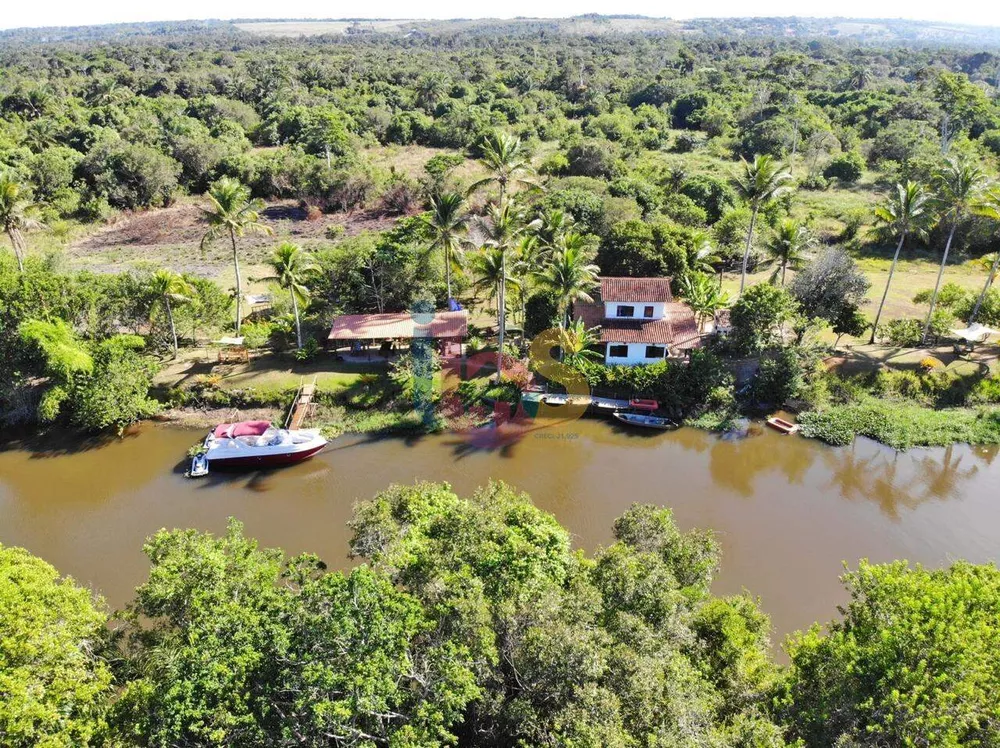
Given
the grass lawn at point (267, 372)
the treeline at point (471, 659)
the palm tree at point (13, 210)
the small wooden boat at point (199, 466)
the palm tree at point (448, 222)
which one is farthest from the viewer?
the palm tree at point (13, 210)

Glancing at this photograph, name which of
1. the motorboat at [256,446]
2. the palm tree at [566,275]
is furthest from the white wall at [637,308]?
the motorboat at [256,446]

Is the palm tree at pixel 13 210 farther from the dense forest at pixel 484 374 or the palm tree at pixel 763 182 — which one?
the palm tree at pixel 763 182

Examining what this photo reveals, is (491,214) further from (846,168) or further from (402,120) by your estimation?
(402,120)

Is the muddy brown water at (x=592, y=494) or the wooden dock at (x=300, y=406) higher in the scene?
the wooden dock at (x=300, y=406)

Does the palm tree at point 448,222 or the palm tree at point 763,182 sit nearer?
the palm tree at point 448,222

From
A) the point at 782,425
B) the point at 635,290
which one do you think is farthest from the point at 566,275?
the point at 782,425

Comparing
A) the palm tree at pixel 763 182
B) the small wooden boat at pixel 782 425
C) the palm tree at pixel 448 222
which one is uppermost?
the palm tree at pixel 763 182

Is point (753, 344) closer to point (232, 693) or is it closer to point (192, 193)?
point (232, 693)
